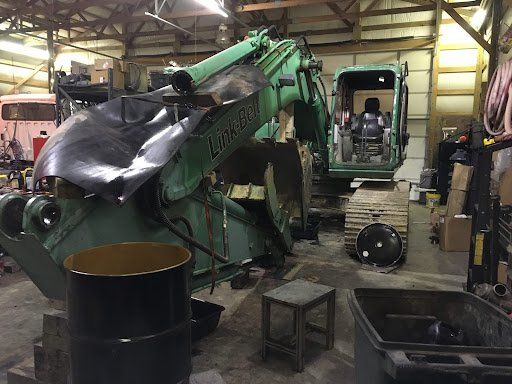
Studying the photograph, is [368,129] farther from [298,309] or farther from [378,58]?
[378,58]

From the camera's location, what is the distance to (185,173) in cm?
271

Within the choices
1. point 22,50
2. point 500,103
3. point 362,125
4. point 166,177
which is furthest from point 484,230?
point 22,50

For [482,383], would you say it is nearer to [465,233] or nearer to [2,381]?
[2,381]

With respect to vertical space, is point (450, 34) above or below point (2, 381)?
above

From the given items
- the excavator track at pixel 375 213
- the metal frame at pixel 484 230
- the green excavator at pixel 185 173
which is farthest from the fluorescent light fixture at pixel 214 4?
the metal frame at pixel 484 230

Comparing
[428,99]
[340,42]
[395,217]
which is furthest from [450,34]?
[395,217]

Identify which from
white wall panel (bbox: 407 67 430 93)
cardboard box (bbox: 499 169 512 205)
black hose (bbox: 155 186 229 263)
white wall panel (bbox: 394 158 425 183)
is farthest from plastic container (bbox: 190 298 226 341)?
white wall panel (bbox: 407 67 430 93)

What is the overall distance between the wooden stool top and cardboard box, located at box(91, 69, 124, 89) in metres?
4.64

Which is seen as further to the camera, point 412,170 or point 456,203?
point 412,170

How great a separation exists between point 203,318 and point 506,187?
363cm

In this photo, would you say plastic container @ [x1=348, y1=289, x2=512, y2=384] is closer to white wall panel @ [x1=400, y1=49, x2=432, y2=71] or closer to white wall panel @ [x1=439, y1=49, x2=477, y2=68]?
white wall panel @ [x1=439, y1=49, x2=477, y2=68]

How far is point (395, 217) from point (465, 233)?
1403 mm

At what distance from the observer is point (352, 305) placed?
77.1 inches

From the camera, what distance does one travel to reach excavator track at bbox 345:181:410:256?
5406mm
